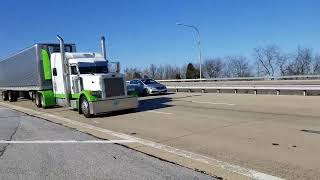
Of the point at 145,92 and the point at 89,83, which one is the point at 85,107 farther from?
the point at 145,92

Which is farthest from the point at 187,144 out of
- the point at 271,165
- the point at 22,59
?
the point at 22,59

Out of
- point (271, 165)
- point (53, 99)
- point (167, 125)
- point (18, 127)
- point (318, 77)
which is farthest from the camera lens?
point (318, 77)

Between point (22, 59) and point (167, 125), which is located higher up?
point (22, 59)

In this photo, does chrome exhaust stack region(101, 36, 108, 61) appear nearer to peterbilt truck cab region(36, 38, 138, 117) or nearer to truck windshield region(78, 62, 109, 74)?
peterbilt truck cab region(36, 38, 138, 117)

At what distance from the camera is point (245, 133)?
12.3 metres

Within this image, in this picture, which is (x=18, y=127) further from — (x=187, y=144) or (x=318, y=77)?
(x=318, y=77)

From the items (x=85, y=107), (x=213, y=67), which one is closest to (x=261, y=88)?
(x=85, y=107)

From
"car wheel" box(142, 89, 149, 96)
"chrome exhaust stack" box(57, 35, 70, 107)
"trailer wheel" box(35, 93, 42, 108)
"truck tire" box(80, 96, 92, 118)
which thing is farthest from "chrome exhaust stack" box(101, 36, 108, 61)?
"car wheel" box(142, 89, 149, 96)

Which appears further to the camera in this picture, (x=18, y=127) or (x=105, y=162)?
(x=18, y=127)

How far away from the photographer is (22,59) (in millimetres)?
30359

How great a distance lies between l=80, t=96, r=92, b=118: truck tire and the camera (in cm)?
2010

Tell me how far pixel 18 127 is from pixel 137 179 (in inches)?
424

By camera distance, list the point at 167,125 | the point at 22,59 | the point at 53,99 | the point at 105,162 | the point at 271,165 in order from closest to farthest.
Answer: the point at 271,165, the point at 105,162, the point at 167,125, the point at 53,99, the point at 22,59

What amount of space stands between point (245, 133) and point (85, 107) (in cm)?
987
